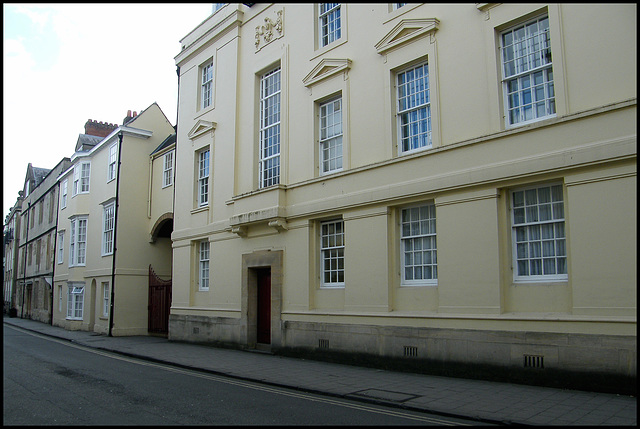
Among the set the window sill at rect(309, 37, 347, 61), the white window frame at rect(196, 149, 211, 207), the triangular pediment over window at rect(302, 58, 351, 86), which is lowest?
the white window frame at rect(196, 149, 211, 207)

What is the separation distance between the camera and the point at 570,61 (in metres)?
9.49

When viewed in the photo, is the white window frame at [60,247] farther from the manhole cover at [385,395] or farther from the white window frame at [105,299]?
the manhole cover at [385,395]

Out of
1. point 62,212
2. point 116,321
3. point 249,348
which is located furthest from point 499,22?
point 62,212

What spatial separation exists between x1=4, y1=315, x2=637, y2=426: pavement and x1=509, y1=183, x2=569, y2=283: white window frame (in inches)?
82.0

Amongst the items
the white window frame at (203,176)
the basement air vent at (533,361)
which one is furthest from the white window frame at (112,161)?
the basement air vent at (533,361)

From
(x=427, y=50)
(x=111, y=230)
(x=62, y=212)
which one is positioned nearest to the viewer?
(x=427, y=50)

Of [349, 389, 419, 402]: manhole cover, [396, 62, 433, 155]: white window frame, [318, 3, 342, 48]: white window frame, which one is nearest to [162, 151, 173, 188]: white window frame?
[318, 3, 342, 48]: white window frame

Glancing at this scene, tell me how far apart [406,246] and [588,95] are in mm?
4854

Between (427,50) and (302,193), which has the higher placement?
(427,50)

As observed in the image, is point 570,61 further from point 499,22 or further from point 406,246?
point 406,246

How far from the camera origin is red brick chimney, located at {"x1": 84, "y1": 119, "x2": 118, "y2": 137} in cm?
3553

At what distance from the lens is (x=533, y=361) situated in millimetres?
9328

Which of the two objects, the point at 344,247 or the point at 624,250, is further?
the point at 344,247

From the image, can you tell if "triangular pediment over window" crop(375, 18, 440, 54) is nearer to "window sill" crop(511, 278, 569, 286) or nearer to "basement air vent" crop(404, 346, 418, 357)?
"window sill" crop(511, 278, 569, 286)
